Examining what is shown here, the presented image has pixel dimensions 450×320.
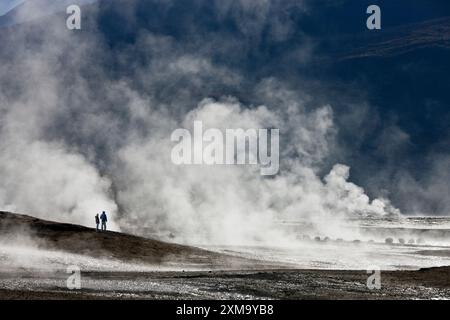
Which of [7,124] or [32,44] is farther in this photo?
[32,44]

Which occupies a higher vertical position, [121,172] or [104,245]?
[121,172]

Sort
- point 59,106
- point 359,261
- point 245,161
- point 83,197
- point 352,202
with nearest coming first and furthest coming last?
point 359,261 < point 83,197 < point 245,161 < point 59,106 < point 352,202

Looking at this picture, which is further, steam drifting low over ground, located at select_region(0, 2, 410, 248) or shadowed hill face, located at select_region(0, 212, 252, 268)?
steam drifting low over ground, located at select_region(0, 2, 410, 248)

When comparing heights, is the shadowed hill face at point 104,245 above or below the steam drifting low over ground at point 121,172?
below

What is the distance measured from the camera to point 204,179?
289 feet

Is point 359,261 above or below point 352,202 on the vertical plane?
below

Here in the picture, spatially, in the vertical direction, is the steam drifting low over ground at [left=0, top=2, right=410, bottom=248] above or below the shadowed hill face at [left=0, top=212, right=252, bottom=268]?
above

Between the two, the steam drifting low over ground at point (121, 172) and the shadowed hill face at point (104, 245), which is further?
the steam drifting low over ground at point (121, 172)

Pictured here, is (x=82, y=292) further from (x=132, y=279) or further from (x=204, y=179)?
(x=204, y=179)

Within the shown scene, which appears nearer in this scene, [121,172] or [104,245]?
[104,245]
